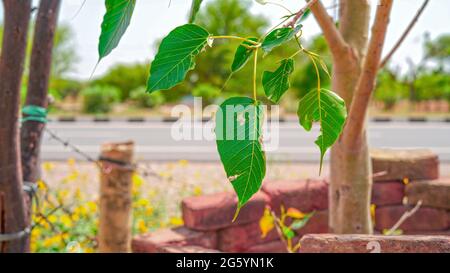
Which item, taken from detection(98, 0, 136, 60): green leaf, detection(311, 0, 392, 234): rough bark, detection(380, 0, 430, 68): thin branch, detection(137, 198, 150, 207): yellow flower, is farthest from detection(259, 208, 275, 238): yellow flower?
detection(98, 0, 136, 60): green leaf

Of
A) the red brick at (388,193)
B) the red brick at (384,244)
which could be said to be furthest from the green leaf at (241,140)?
the red brick at (388,193)

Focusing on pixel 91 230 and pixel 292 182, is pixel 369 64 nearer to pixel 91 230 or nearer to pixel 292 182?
pixel 292 182

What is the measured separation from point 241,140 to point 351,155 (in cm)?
117

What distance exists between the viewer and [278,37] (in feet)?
2.46

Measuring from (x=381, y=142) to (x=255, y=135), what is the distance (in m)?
10.8

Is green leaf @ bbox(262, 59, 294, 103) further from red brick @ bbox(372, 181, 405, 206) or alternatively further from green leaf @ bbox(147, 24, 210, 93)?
red brick @ bbox(372, 181, 405, 206)

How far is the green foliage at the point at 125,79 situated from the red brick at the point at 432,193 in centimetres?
2716

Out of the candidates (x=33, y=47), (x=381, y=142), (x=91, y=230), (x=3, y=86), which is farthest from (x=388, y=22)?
(x=381, y=142)

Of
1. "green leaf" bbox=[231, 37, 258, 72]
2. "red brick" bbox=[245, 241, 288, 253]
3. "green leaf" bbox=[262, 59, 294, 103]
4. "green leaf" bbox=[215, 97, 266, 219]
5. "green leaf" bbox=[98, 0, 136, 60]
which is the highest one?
"green leaf" bbox=[98, 0, 136, 60]

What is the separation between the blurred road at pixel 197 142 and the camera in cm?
876

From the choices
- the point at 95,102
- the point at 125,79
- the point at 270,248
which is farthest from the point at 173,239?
the point at 125,79

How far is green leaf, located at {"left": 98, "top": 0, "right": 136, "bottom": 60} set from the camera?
31.3 inches

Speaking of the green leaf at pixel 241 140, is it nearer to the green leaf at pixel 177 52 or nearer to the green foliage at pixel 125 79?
the green leaf at pixel 177 52

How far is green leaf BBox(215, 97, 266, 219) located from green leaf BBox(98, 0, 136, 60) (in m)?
0.18
